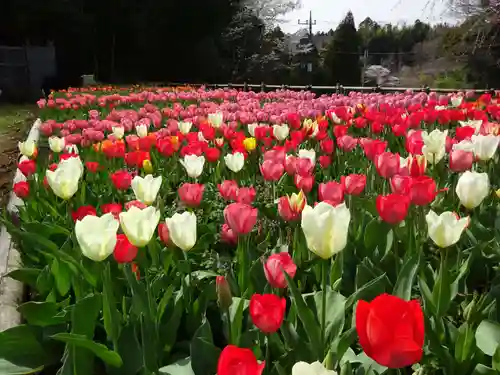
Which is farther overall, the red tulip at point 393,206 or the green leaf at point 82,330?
the red tulip at point 393,206

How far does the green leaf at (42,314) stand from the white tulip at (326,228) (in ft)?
2.64

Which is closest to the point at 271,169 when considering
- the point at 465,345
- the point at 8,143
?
the point at 465,345

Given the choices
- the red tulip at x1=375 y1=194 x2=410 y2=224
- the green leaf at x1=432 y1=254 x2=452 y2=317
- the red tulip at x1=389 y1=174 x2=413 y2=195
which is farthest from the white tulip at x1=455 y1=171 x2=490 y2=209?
the green leaf at x1=432 y1=254 x2=452 y2=317

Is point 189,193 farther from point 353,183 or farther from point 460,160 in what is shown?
point 460,160

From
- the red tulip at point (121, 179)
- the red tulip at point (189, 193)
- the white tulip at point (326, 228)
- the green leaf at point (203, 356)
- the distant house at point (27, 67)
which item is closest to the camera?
the white tulip at point (326, 228)

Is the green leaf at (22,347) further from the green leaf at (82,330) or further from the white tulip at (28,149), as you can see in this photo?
the white tulip at (28,149)

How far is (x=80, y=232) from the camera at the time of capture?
158 centimetres

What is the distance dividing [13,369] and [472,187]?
4.83 feet

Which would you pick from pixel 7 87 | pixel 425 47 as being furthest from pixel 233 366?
pixel 425 47

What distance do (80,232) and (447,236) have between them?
38.0 inches

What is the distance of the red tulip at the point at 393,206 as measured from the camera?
1729mm

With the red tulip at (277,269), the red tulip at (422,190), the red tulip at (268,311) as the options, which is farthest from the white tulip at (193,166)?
the red tulip at (268,311)

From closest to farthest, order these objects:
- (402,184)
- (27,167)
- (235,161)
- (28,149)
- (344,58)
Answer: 1. (402,184)
2. (235,161)
3. (27,167)
4. (28,149)
5. (344,58)

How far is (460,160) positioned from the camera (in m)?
2.31
